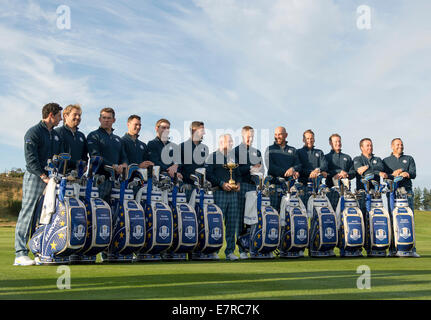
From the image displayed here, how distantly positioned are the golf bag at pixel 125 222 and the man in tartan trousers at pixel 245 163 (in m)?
2.10

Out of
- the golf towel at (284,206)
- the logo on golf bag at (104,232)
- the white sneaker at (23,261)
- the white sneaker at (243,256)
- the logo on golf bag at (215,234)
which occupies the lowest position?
the white sneaker at (243,256)

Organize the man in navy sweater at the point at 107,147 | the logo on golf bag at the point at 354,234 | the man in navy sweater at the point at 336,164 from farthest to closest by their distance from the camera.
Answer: the man in navy sweater at the point at 336,164, the logo on golf bag at the point at 354,234, the man in navy sweater at the point at 107,147

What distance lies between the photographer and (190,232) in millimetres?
8281

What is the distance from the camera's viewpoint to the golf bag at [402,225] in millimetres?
9922

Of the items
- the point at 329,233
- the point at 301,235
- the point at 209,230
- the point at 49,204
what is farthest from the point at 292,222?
the point at 49,204

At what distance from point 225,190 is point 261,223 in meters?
0.83

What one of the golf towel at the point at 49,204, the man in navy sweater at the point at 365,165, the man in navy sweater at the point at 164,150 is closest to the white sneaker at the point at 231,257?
the man in navy sweater at the point at 164,150

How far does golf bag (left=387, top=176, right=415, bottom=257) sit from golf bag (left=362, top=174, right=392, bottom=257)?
0.65 feet

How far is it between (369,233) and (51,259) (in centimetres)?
586

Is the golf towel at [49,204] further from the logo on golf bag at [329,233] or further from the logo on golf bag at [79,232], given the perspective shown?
the logo on golf bag at [329,233]

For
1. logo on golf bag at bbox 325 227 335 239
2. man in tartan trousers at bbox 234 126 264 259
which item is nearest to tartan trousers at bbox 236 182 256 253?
man in tartan trousers at bbox 234 126 264 259

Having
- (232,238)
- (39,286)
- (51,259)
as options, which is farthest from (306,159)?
(39,286)

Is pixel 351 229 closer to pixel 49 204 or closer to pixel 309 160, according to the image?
pixel 309 160

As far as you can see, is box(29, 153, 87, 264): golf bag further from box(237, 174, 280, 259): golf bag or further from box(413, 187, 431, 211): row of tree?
box(413, 187, 431, 211): row of tree
